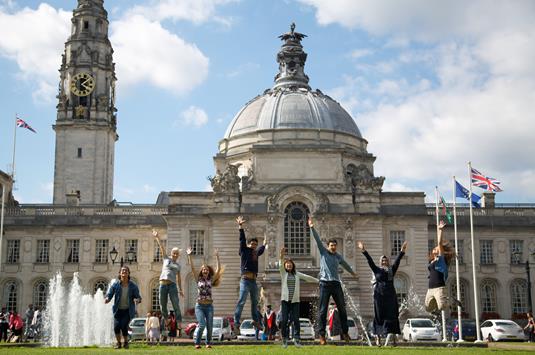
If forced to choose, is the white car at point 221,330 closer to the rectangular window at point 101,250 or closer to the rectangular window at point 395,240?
the rectangular window at point 395,240

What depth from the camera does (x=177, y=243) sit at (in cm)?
5691

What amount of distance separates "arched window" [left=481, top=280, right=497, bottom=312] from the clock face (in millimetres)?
40486

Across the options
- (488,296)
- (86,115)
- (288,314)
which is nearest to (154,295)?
(86,115)

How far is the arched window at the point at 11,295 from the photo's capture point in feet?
201

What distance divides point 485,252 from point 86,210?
3381 centimetres

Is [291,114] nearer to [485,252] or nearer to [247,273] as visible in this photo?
[485,252]

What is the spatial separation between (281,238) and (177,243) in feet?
26.5

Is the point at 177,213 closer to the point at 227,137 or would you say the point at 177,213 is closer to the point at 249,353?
the point at 227,137

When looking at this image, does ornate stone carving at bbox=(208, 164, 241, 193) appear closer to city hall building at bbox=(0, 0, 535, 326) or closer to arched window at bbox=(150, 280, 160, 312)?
city hall building at bbox=(0, 0, 535, 326)

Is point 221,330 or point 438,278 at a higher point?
point 438,278

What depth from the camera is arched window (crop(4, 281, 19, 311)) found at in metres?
61.3

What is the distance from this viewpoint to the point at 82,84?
7194cm

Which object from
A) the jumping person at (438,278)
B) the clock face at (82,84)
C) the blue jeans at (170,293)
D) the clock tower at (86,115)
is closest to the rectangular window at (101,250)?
the clock tower at (86,115)

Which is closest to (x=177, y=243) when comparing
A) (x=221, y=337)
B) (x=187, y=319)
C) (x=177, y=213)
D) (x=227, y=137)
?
(x=177, y=213)
